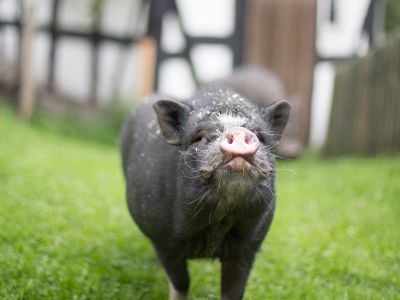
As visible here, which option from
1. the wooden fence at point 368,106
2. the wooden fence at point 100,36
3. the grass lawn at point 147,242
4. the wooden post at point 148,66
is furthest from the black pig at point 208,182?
the wooden post at point 148,66

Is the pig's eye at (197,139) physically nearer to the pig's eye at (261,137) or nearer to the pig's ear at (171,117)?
the pig's ear at (171,117)

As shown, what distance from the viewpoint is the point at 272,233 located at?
558cm

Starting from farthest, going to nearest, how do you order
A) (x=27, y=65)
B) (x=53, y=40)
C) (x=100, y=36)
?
(x=100, y=36) → (x=53, y=40) → (x=27, y=65)

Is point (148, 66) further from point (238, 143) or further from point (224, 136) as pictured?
point (238, 143)

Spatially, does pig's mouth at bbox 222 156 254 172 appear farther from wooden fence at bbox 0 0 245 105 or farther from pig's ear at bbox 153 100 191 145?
wooden fence at bbox 0 0 245 105

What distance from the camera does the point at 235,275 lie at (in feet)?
11.3

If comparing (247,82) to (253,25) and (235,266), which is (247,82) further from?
(235,266)

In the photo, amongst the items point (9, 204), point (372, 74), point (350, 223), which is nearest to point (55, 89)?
point (372, 74)

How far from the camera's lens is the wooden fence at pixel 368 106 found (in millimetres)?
8326

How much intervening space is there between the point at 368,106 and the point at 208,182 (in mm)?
7128

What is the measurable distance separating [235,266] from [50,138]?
841cm

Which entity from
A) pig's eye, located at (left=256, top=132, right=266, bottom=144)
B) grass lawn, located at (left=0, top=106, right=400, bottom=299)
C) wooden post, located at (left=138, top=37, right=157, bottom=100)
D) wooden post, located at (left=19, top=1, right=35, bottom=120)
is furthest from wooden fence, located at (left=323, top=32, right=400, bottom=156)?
wooden post, located at (left=19, top=1, right=35, bottom=120)

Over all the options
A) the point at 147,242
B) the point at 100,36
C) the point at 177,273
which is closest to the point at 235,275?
the point at 177,273

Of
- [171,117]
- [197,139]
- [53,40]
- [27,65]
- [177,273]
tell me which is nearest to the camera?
[197,139]
